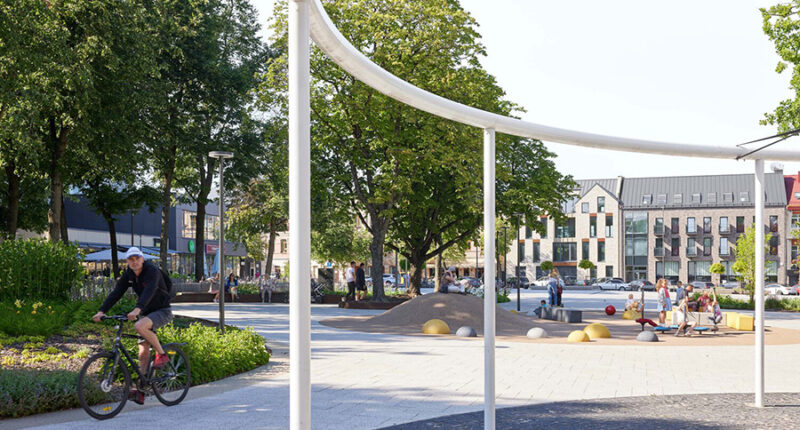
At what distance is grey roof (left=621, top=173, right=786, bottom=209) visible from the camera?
86463 mm

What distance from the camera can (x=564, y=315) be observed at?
82.3 ft

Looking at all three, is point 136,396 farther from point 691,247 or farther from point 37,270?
point 691,247

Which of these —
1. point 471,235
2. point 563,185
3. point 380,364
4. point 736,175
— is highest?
point 736,175

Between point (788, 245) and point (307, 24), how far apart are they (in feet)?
289

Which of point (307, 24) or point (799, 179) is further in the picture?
point (799, 179)

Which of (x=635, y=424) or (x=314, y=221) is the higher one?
(x=314, y=221)

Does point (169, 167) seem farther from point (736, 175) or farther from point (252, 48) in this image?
point (736, 175)

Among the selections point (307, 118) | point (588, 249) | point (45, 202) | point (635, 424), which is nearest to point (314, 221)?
point (45, 202)

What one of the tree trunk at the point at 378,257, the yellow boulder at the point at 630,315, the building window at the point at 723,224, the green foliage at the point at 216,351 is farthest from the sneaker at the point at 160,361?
the building window at the point at 723,224

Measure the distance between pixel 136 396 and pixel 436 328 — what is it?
11.9m

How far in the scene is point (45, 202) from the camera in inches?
1471

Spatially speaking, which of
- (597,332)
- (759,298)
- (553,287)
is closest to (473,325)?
(597,332)

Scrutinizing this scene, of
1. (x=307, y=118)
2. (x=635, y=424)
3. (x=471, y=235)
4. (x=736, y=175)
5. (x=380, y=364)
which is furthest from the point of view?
(x=736, y=175)

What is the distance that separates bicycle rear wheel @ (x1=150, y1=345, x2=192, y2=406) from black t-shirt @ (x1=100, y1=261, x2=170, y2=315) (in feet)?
2.35
